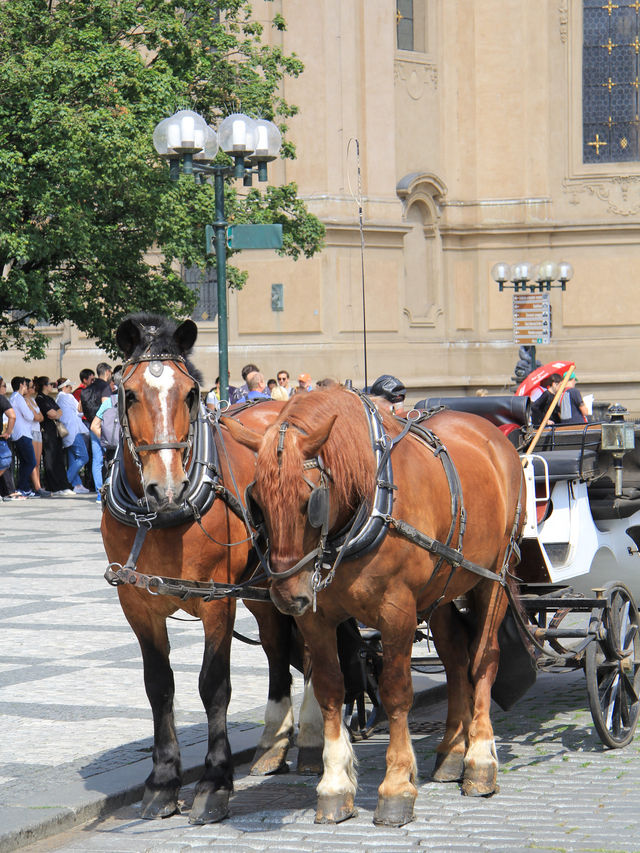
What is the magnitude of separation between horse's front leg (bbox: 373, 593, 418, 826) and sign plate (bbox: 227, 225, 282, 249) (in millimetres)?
8981

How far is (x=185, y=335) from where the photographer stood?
6.17 meters

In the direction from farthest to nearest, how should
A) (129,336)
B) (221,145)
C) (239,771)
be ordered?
1. (221,145)
2. (239,771)
3. (129,336)

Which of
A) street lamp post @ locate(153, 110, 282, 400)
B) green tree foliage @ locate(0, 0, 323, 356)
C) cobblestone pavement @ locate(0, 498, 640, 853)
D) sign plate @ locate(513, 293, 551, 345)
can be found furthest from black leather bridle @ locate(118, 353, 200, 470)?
sign plate @ locate(513, 293, 551, 345)

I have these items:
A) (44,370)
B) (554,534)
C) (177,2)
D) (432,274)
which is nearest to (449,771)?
(554,534)

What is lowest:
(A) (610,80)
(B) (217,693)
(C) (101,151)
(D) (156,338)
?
(B) (217,693)

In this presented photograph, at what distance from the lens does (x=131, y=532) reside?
6074 millimetres

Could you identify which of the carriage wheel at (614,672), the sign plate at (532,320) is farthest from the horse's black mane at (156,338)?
the sign plate at (532,320)

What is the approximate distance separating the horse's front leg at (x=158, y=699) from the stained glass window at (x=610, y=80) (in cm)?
3056

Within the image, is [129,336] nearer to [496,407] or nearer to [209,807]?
[209,807]

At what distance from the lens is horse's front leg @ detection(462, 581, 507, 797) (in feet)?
20.5

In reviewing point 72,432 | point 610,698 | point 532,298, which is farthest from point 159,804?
point 532,298

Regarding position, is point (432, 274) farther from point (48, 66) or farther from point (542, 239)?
point (48, 66)

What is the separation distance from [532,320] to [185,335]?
23.5 m

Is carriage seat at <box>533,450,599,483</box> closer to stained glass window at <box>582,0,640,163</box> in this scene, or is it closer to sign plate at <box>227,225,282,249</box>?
sign plate at <box>227,225,282,249</box>
